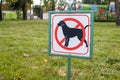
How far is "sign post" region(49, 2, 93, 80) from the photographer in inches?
168

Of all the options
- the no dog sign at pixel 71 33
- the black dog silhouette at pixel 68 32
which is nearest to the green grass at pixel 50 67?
the no dog sign at pixel 71 33

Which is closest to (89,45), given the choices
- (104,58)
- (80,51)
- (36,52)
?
(80,51)

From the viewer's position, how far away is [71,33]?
4375 mm

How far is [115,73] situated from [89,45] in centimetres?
179

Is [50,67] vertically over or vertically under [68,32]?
under

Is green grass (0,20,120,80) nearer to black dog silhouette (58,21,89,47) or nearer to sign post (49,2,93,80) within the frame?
sign post (49,2,93,80)

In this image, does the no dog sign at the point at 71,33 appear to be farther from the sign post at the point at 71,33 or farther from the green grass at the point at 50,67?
the green grass at the point at 50,67

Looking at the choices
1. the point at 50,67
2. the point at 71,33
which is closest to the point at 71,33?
the point at 71,33

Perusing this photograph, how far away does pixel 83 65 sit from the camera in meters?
6.50

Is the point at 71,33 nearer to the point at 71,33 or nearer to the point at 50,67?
the point at 71,33

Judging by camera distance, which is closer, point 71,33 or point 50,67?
point 71,33

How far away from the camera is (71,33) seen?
14.4ft

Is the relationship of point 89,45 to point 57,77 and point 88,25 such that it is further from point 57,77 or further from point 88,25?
point 57,77

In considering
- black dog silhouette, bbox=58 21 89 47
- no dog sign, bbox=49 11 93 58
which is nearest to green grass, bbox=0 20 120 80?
no dog sign, bbox=49 11 93 58
